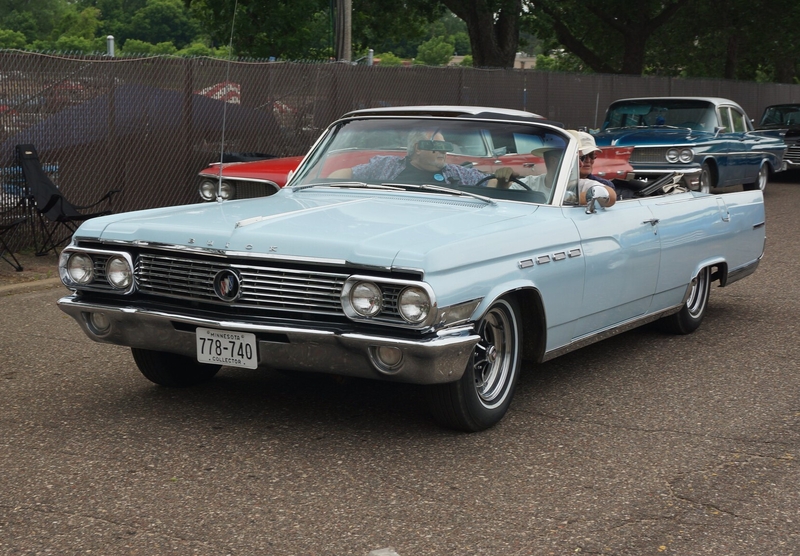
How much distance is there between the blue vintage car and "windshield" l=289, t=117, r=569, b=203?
937 centimetres

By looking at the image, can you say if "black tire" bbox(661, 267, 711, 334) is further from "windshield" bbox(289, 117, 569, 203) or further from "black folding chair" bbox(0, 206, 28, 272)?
"black folding chair" bbox(0, 206, 28, 272)

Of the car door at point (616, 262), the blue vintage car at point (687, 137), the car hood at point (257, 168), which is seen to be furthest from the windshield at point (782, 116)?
the car door at point (616, 262)

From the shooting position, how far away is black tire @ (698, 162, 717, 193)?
652 inches

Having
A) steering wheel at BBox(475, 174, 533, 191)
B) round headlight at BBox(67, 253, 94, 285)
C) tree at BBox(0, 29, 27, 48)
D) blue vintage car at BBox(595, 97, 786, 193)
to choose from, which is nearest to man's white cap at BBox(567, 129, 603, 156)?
steering wheel at BBox(475, 174, 533, 191)

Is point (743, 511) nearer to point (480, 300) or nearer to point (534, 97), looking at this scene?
point (480, 300)

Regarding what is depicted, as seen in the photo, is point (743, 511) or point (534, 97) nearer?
point (743, 511)

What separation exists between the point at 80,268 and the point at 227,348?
948 millimetres

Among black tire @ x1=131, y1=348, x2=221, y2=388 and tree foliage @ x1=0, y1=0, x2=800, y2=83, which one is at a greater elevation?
tree foliage @ x1=0, y1=0, x2=800, y2=83

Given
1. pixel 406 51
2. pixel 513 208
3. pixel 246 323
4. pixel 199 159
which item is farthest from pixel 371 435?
pixel 406 51

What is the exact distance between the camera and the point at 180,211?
5668 millimetres

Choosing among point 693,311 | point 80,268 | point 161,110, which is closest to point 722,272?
point 693,311

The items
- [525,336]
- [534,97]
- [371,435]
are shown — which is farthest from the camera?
[534,97]

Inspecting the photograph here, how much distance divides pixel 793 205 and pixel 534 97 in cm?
535

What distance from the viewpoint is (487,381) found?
5.26 m
